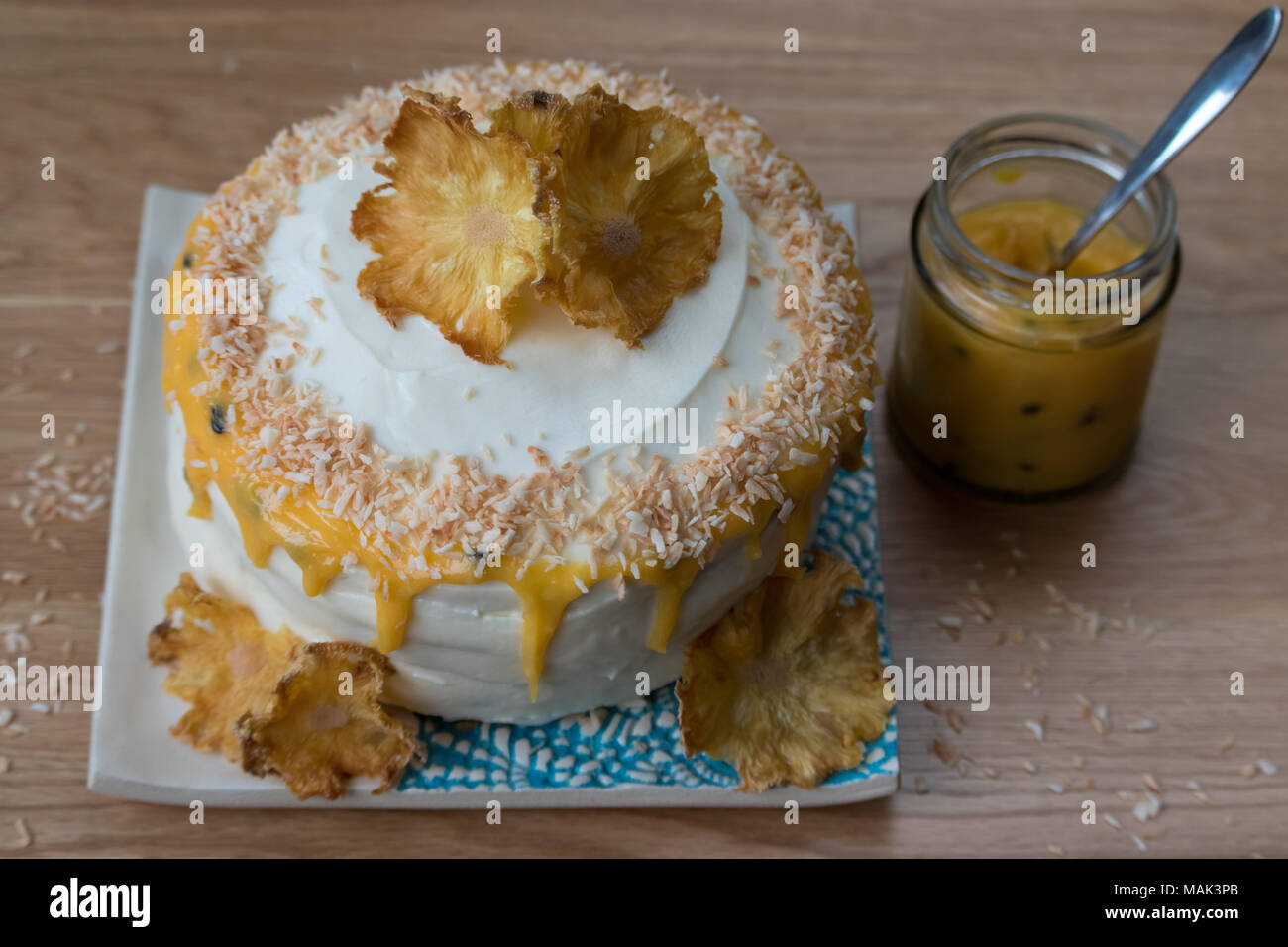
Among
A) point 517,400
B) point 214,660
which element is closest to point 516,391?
point 517,400

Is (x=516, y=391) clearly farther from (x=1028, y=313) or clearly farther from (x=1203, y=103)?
(x=1203, y=103)

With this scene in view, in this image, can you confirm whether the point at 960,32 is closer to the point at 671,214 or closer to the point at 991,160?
the point at 991,160

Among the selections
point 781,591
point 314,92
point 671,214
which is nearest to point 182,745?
point 781,591

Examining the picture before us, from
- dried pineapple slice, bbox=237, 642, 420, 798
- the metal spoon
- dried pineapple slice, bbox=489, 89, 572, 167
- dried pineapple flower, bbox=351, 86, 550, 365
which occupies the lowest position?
dried pineapple slice, bbox=237, 642, 420, 798

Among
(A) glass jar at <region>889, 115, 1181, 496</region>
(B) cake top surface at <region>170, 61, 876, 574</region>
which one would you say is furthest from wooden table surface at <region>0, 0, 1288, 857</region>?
(B) cake top surface at <region>170, 61, 876, 574</region>

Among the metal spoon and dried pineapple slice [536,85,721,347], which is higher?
the metal spoon

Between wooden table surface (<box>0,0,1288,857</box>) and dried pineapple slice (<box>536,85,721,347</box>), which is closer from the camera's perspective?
dried pineapple slice (<box>536,85,721,347</box>)

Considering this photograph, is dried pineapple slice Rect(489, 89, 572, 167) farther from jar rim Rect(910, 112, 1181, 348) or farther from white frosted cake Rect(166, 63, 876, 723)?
jar rim Rect(910, 112, 1181, 348)

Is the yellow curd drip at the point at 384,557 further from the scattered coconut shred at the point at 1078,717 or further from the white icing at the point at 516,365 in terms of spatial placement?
the scattered coconut shred at the point at 1078,717
